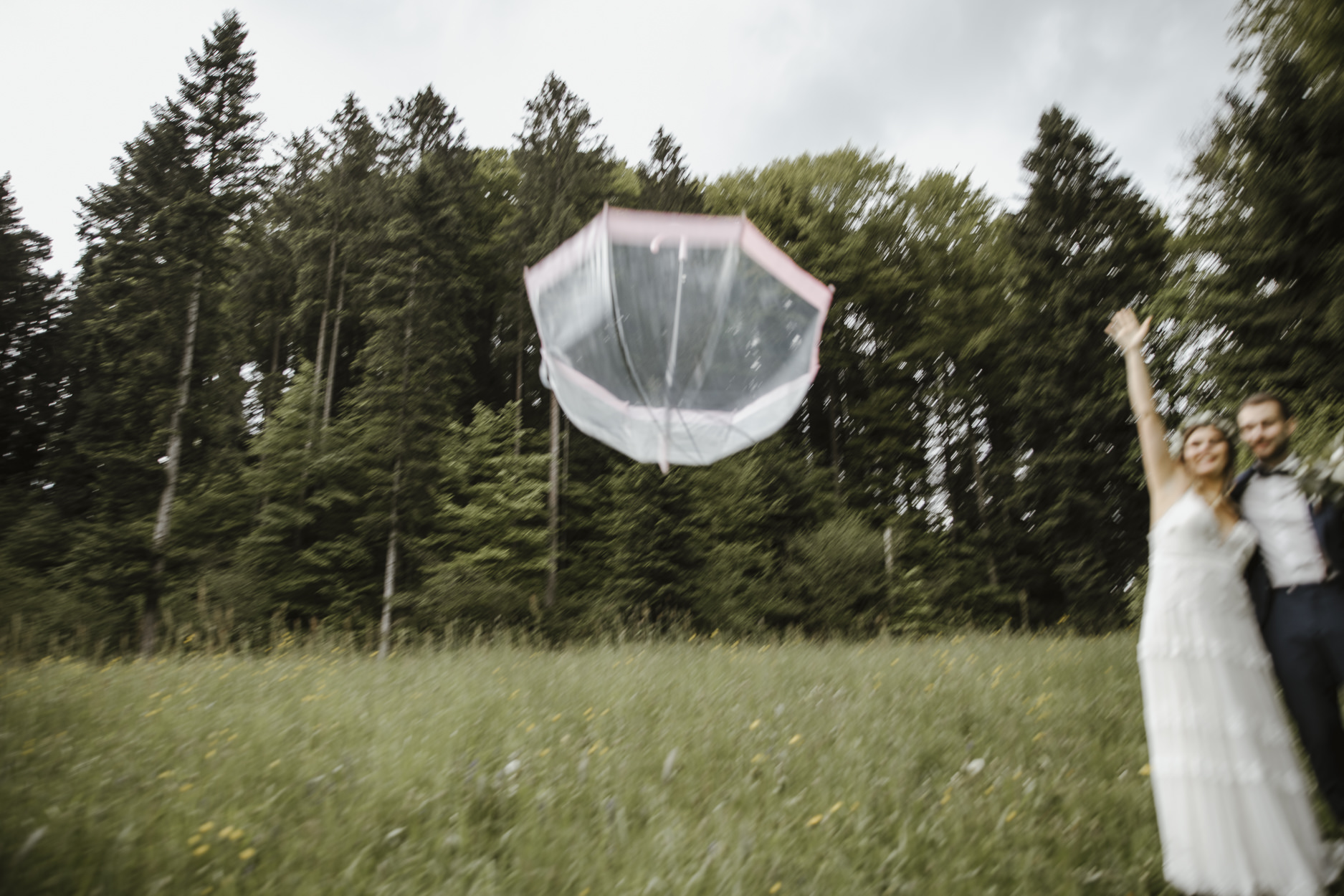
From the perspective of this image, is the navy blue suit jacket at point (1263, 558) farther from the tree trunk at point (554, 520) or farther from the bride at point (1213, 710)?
the tree trunk at point (554, 520)

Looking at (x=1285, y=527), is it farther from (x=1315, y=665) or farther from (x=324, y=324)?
(x=324, y=324)

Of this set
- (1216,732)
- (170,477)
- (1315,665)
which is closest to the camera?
(1216,732)

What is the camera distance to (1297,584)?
2594 mm

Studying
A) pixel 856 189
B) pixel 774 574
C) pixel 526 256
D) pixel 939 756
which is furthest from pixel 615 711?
pixel 856 189

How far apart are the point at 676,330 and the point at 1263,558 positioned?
9.51 ft

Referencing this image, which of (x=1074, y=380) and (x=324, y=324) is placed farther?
(x=324, y=324)

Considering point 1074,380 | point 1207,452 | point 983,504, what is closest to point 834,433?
point 983,504

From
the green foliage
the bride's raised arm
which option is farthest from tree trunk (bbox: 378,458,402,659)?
the bride's raised arm

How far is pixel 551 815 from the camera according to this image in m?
2.94

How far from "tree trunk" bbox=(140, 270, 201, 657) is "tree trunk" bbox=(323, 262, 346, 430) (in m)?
4.06

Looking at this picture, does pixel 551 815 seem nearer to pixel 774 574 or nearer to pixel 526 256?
pixel 774 574

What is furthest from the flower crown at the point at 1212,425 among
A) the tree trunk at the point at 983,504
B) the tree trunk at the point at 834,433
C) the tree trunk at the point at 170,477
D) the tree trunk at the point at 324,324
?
the tree trunk at the point at 324,324

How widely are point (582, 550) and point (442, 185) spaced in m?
10.8

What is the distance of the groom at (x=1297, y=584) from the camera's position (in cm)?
254
